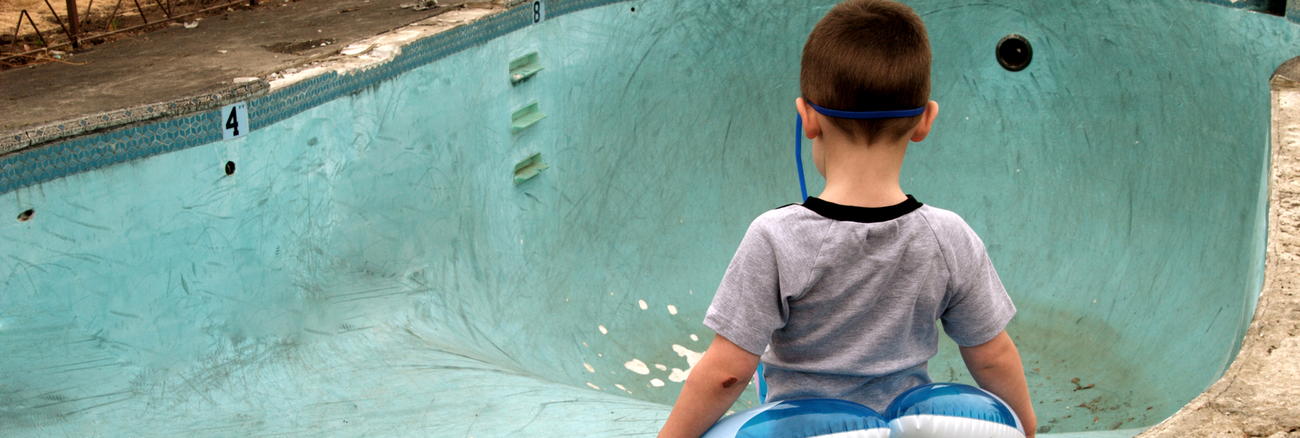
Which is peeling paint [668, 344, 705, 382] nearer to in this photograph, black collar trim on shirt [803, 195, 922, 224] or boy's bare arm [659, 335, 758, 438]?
boy's bare arm [659, 335, 758, 438]

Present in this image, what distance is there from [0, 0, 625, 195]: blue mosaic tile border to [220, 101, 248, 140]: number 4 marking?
1 cm

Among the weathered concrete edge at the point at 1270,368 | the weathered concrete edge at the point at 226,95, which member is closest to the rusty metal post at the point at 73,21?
the weathered concrete edge at the point at 226,95

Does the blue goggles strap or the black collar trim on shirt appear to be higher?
the blue goggles strap

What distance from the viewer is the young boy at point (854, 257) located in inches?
35.3

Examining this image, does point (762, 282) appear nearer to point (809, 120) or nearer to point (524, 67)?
point (809, 120)

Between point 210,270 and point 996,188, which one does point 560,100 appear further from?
Answer: point 996,188

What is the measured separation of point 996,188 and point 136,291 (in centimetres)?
245

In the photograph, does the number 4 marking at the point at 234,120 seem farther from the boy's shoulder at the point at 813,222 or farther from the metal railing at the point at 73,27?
the boy's shoulder at the point at 813,222

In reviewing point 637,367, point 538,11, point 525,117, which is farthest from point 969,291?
point 538,11

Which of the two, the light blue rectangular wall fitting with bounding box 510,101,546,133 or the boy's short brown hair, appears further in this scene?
the light blue rectangular wall fitting with bounding box 510,101,546,133

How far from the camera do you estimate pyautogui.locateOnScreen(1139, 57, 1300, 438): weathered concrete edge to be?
93cm

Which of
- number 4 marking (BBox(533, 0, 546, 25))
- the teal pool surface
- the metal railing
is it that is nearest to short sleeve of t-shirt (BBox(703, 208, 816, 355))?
the teal pool surface

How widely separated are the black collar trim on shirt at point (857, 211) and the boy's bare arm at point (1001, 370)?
0.20 m

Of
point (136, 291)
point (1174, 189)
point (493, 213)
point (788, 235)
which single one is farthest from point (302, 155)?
point (1174, 189)
